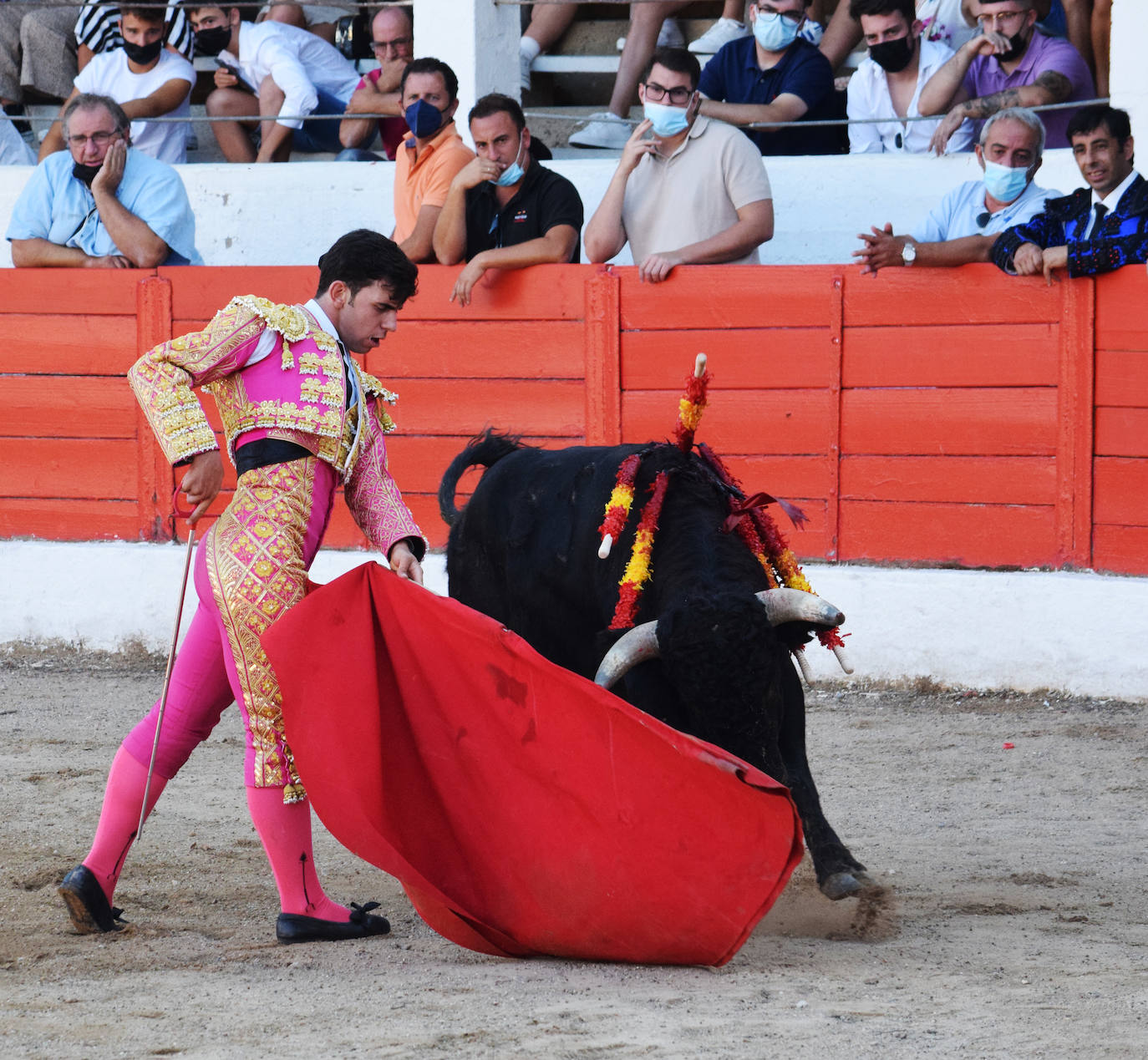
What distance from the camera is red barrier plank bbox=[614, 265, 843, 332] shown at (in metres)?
5.03

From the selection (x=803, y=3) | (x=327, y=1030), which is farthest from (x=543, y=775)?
(x=803, y=3)

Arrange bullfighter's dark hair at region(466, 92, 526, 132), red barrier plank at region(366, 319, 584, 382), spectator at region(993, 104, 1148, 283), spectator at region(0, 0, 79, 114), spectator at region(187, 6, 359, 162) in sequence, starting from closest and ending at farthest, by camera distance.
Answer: spectator at region(993, 104, 1148, 283), bullfighter's dark hair at region(466, 92, 526, 132), red barrier plank at region(366, 319, 584, 382), spectator at region(187, 6, 359, 162), spectator at region(0, 0, 79, 114)

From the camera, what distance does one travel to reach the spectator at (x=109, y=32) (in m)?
7.25

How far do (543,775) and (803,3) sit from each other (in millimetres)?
4362

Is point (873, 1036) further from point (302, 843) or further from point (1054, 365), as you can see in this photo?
point (1054, 365)

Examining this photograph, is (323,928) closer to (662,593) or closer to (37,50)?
(662,593)

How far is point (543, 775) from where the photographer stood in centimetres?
249

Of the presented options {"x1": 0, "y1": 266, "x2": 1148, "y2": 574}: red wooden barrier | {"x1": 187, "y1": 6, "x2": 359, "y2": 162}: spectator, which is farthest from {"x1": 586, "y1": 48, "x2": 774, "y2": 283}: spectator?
{"x1": 187, "y1": 6, "x2": 359, "y2": 162}: spectator

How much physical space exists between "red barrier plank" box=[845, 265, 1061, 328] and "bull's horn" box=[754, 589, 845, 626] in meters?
2.25

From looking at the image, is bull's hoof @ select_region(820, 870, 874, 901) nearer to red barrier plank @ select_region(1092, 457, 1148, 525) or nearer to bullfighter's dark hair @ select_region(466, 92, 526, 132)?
red barrier plank @ select_region(1092, 457, 1148, 525)

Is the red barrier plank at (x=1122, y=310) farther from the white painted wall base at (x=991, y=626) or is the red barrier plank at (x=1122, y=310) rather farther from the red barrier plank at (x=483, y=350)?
the red barrier plank at (x=483, y=350)

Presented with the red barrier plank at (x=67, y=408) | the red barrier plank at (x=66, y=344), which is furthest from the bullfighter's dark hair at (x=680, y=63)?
the red barrier plank at (x=67, y=408)

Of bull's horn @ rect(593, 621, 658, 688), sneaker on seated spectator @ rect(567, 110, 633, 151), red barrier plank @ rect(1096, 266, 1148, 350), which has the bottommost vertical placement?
bull's horn @ rect(593, 621, 658, 688)

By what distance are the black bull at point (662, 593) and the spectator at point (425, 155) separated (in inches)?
65.1
